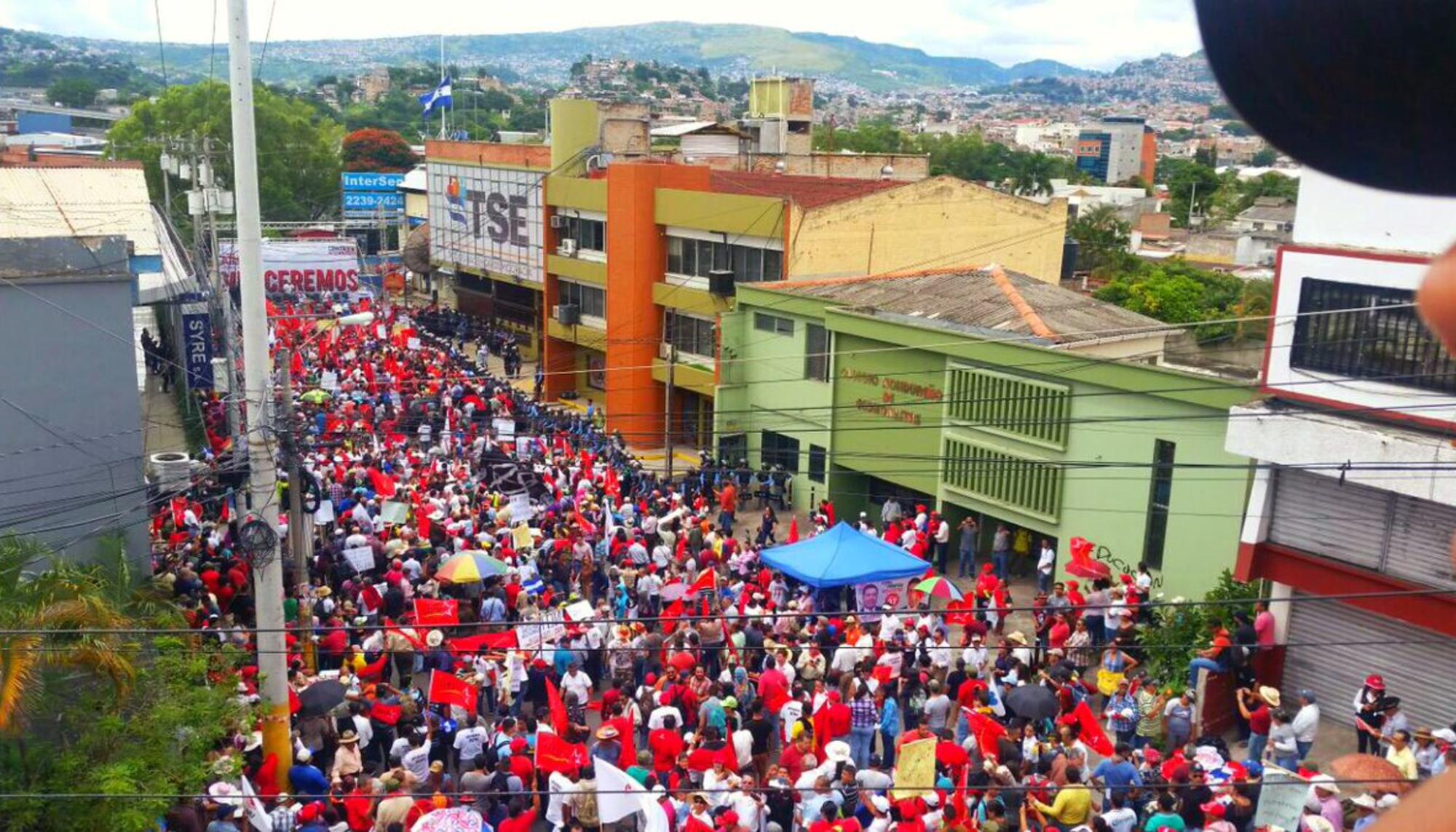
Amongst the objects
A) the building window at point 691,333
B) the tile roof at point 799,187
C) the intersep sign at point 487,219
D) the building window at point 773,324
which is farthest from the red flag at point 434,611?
the intersep sign at point 487,219

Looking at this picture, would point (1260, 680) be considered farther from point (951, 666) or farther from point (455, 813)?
point (455, 813)

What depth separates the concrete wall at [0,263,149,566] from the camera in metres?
15.9

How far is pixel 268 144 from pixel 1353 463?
7459 centimetres

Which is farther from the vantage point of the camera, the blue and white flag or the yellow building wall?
the blue and white flag

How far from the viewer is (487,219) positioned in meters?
46.0

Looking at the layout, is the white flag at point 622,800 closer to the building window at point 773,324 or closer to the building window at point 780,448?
the building window at point 780,448

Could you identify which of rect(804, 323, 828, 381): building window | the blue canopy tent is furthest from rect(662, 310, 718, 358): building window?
the blue canopy tent

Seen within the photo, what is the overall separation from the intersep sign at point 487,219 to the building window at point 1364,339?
2943 cm

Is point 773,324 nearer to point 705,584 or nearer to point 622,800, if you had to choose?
point 705,584

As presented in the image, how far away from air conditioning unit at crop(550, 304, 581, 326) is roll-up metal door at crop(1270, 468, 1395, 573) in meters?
27.2

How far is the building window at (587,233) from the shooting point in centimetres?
3906

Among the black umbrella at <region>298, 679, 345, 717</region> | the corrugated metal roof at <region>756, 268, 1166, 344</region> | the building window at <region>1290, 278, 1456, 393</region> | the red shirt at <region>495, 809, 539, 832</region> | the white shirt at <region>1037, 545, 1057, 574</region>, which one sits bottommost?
the white shirt at <region>1037, 545, 1057, 574</region>

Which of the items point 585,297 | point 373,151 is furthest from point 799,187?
point 373,151

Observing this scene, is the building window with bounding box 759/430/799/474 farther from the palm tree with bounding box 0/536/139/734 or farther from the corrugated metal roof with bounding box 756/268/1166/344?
the palm tree with bounding box 0/536/139/734
